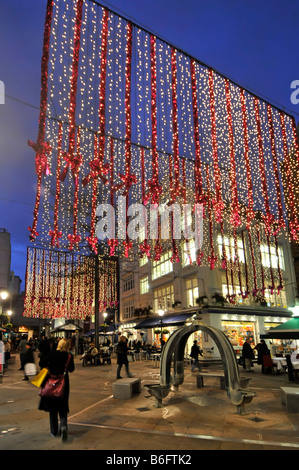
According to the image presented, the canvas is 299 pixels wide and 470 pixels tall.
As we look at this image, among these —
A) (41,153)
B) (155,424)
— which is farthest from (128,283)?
(155,424)

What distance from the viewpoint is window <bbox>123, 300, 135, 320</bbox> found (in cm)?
4106

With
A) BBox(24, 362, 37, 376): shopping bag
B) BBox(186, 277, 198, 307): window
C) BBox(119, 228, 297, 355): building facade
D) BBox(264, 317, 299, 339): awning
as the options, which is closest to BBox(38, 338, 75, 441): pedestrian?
BBox(24, 362, 37, 376): shopping bag

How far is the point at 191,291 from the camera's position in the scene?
93.8 feet

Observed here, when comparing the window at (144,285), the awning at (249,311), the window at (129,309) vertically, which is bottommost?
the awning at (249,311)

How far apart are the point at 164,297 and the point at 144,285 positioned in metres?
5.56

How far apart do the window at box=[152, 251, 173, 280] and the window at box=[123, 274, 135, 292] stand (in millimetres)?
6556

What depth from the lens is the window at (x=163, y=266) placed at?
3264cm

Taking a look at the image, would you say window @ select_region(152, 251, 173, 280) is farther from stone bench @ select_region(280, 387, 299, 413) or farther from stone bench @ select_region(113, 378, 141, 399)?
stone bench @ select_region(280, 387, 299, 413)

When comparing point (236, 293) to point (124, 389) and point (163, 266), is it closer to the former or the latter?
point (163, 266)

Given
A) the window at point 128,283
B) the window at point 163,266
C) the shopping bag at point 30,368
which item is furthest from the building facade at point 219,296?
the shopping bag at point 30,368

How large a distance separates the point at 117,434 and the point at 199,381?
6.32 meters

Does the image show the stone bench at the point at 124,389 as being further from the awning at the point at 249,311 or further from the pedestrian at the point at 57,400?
the awning at the point at 249,311

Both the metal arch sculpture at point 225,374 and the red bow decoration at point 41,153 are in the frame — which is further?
the red bow decoration at point 41,153

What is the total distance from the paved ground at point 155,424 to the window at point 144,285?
27.5m
